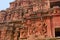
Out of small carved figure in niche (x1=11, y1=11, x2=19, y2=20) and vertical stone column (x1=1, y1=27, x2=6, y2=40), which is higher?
small carved figure in niche (x1=11, y1=11, x2=19, y2=20)

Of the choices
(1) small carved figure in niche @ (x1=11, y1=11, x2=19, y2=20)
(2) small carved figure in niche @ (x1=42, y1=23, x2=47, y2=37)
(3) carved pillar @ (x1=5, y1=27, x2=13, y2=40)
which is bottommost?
(3) carved pillar @ (x1=5, y1=27, x2=13, y2=40)

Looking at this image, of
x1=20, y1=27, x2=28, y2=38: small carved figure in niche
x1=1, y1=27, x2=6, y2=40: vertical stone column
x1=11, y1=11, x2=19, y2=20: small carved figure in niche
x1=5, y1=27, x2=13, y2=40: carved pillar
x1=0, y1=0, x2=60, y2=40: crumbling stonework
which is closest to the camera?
x1=0, y1=0, x2=60, y2=40: crumbling stonework

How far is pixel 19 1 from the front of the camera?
92.5 feet

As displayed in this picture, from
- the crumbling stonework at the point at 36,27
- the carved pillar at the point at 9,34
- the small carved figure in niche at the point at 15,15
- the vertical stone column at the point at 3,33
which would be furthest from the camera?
the small carved figure in niche at the point at 15,15

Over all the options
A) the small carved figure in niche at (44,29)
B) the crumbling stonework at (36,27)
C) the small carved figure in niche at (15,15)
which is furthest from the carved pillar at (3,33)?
the small carved figure in niche at (15,15)

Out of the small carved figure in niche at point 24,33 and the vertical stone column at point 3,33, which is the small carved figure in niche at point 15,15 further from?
the small carved figure in niche at point 24,33

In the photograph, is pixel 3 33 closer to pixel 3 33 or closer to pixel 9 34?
pixel 3 33

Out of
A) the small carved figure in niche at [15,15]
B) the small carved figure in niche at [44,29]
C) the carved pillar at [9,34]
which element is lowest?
the carved pillar at [9,34]

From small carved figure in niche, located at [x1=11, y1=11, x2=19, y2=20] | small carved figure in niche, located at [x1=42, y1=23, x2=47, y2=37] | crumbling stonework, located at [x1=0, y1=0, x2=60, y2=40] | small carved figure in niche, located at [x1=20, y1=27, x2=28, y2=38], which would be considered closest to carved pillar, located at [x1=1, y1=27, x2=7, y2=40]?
crumbling stonework, located at [x1=0, y1=0, x2=60, y2=40]

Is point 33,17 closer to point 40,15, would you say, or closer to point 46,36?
point 40,15

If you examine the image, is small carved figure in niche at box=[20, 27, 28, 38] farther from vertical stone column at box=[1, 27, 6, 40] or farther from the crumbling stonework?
vertical stone column at box=[1, 27, 6, 40]

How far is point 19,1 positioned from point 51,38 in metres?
13.7

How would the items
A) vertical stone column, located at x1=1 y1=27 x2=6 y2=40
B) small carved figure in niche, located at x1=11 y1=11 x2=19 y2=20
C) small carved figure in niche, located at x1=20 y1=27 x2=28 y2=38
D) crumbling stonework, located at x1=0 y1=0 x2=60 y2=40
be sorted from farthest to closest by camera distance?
small carved figure in niche, located at x1=11 y1=11 x2=19 y2=20, vertical stone column, located at x1=1 y1=27 x2=6 y2=40, small carved figure in niche, located at x1=20 y1=27 x2=28 y2=38, crumbling stonework, located at x1=0 y1=0 x2=60 y2=40

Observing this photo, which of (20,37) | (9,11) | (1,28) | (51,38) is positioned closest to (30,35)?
(20,37)
